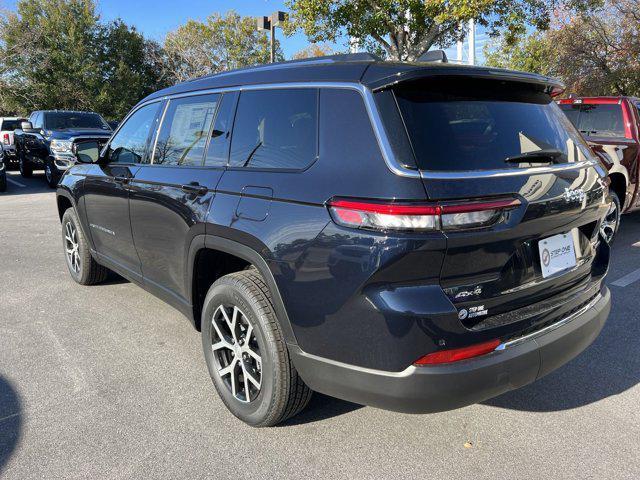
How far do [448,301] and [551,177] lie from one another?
85cm

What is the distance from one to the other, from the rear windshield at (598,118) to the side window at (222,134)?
5834mm

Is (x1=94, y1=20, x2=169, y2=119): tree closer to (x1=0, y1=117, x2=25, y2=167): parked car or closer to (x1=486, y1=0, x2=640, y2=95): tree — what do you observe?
(x1=0, y1=117, x2=25, y2=167): parked car

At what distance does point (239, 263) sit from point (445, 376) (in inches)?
54.5

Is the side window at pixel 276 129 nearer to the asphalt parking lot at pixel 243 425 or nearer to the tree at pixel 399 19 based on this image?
the asphalt parking lot at pixel 243 425

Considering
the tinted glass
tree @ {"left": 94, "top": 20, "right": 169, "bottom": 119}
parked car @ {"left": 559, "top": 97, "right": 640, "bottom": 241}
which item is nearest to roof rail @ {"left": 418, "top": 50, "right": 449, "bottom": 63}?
parked car @ {"left": 559, "top": 97, "right": 640, "bottom": 241}

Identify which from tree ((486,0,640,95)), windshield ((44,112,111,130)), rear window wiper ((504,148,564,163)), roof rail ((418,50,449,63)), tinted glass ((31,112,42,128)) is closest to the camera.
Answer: rear window wiper ((504,148,564,163))

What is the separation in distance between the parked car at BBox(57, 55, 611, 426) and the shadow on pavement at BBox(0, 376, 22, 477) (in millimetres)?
1062

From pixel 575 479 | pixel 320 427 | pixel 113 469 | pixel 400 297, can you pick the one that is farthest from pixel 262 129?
pixel 575 479

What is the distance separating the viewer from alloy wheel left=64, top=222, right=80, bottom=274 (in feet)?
16.6

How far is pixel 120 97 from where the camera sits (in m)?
29.3

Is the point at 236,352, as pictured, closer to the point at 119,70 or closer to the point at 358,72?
the point at 358,72

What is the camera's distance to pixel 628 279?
5.11m

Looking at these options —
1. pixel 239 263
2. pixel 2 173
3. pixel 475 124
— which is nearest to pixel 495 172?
pixel 475 124

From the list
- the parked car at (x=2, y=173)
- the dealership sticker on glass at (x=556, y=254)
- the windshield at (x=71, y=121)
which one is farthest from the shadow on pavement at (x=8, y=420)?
the windshield at (x=71, y=121)
